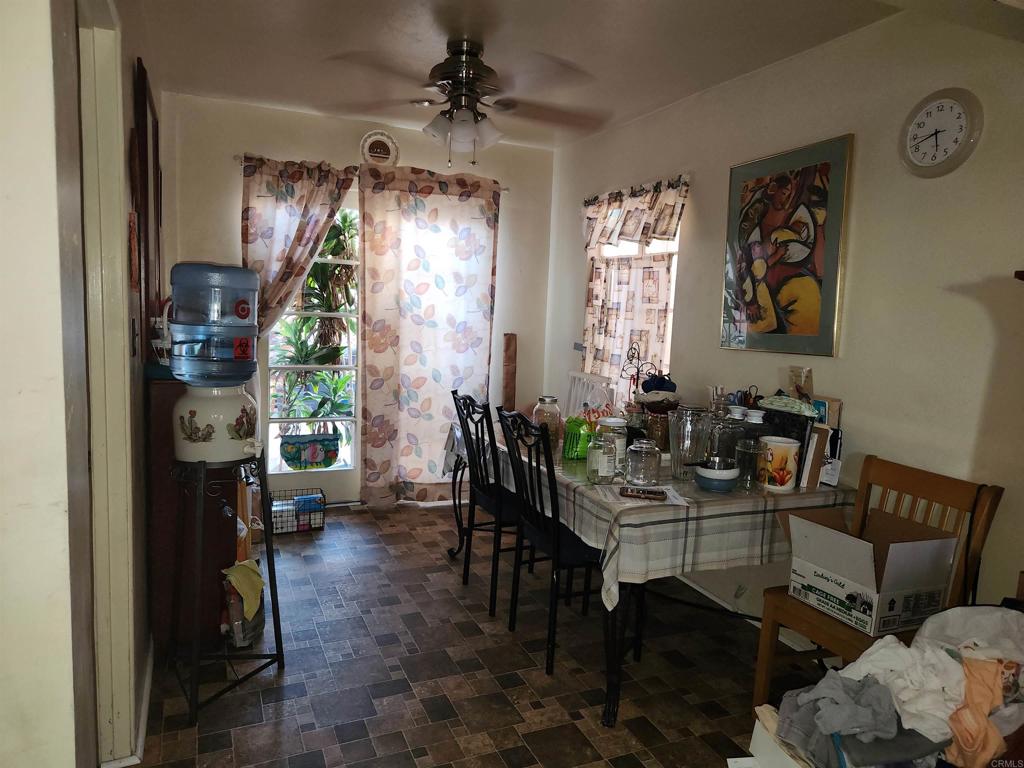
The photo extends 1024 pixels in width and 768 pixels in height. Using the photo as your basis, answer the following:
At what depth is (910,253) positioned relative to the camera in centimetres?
235

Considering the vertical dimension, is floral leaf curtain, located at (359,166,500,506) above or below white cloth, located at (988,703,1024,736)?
above

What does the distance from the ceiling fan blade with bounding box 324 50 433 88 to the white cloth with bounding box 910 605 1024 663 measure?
296 cm

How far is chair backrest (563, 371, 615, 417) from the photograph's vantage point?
3.99 metres

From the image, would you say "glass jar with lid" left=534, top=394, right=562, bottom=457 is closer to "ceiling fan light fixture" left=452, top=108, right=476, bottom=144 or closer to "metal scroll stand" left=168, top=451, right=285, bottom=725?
"metal scroll stand" left=168, top=451, right=285, bottom=725

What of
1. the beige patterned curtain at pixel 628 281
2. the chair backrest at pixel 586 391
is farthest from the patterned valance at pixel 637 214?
the chair backrest at pixel 586 391

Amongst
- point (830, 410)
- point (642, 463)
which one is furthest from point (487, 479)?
point (830, 410)

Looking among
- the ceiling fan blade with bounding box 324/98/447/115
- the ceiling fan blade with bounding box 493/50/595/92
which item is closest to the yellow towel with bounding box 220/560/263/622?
the ceiling fan blade with bounding box 493/50/595/92

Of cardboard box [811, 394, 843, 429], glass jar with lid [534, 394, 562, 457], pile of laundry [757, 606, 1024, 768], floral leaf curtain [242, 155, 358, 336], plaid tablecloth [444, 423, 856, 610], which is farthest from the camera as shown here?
floral leaf curtain [242, 155, 358, 336]

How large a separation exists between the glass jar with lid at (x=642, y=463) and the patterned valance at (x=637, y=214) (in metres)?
1.49

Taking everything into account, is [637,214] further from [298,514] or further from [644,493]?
[298,514]

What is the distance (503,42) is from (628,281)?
159 centimetres

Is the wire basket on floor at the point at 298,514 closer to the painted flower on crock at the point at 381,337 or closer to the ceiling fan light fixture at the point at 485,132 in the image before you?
the painted flower on crock at the point at 381,337

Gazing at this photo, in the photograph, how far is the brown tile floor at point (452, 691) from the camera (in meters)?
2.03

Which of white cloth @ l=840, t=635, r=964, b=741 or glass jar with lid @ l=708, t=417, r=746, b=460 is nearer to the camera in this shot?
white cloth @ l=840, t=635, r=964, b=741
